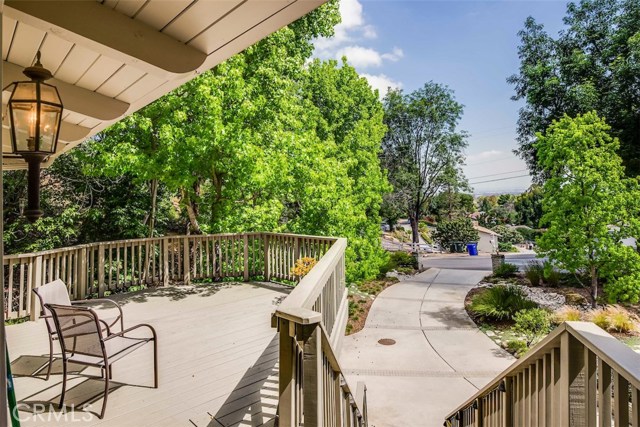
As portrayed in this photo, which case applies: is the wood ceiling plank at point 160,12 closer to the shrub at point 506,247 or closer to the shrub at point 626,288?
the shrub at point 626,288

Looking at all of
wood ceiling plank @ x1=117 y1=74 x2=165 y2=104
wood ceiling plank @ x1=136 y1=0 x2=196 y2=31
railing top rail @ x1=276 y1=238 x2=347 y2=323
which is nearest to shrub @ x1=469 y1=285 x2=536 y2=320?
railing top rail @ x1=276 y1=238 x2=347 y2=323

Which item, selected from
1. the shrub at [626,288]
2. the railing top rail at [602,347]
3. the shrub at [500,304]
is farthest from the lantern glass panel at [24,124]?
the shrub at [626,288]

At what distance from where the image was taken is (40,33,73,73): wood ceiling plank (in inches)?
77.1

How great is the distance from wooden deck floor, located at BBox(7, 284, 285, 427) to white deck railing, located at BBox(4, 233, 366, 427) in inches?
27.3

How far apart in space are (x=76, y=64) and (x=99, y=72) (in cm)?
13

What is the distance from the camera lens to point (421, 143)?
907 inches

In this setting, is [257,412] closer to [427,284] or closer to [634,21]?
[427,284]

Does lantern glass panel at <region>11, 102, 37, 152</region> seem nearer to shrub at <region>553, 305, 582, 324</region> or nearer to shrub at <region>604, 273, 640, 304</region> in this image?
shrub at <region>553, 305, 582, 324</region>

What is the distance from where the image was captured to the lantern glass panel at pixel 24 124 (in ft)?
6.19

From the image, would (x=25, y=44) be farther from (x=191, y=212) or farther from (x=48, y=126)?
(x=191, y=212)

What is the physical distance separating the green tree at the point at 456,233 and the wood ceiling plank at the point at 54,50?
86.6 ft

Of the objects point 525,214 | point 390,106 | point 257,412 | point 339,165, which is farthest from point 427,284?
point 525,214

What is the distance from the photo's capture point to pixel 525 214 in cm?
3453

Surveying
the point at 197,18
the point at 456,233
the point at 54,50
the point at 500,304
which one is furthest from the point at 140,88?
the point at 456,233
